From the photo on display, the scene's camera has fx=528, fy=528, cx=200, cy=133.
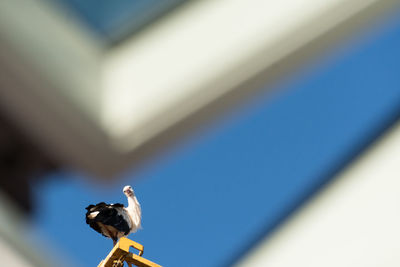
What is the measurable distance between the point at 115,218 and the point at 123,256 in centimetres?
48

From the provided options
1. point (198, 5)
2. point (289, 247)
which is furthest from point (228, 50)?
point (289, 247)

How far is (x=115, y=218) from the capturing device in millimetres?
6219

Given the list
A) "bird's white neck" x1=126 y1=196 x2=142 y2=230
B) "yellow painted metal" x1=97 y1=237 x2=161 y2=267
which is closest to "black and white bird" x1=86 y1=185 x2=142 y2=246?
"bird's white neck" x1=126 y1=196 x2=142 y2=230

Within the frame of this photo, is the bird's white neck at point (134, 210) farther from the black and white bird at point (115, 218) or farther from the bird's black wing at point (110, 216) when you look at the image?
the bird's black wing at point (110, 216)

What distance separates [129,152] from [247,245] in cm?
42

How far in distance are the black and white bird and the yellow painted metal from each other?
14cm

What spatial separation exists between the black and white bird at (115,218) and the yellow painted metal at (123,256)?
0.14 metres

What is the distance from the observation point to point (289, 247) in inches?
23.0

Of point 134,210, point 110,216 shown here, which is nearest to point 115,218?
point 110,216

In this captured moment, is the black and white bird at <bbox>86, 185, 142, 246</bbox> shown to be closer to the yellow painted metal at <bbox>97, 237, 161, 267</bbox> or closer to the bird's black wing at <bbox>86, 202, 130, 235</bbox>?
the bird's black wing at <bbox>86, 202, 130, 235</bbox>

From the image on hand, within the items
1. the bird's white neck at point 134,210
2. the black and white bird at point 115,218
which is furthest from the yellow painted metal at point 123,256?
the bird's white neck at point 134,210

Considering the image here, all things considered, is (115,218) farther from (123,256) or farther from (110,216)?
(123,256)

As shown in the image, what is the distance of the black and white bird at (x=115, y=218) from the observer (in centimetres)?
622

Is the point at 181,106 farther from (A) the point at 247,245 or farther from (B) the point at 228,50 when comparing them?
(A) the point at 247,245
